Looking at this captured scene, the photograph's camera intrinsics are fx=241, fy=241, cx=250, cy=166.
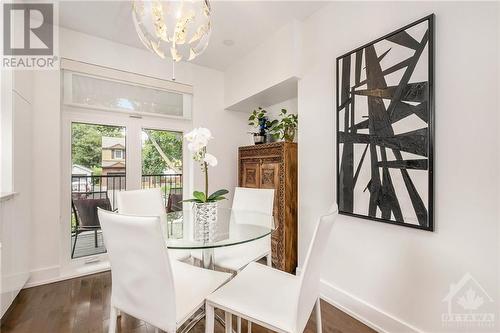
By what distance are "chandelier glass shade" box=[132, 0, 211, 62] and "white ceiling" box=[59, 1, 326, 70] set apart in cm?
72

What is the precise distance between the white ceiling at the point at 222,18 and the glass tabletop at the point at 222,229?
1.93 metres

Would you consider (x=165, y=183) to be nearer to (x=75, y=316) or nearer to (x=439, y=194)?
(x=75, y=316)

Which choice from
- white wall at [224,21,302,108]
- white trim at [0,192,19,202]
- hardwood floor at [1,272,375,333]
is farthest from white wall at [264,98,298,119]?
white trim at [0,192,19,202]

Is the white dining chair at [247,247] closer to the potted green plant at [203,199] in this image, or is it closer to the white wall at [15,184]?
the potted green plant at [203,199]

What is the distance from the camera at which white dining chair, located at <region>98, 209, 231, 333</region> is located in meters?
1.03

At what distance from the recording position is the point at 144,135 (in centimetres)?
314

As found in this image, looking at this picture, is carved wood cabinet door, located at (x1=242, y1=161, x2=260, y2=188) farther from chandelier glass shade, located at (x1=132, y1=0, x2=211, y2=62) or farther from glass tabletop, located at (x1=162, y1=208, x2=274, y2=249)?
chandelier glass shade, located at (x1=132, y1=0, x2=211, y2=62)

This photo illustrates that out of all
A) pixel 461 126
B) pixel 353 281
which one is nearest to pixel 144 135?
pixel 353 281

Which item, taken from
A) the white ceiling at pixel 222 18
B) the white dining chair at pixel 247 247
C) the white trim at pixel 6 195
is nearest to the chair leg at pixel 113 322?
the white dining chair at pixel 247 247

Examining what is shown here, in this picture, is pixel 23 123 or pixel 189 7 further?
pixel 23 123

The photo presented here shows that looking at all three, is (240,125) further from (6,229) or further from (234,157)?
(6,229)

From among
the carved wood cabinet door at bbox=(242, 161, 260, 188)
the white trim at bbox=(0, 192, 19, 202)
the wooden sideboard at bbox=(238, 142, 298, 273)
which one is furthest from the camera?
the carved wood cabinet door at bbox=(242, 161, 260, 188)

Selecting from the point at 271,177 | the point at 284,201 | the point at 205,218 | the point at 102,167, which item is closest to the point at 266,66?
the point at 271,177

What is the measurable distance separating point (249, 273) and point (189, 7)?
1.77m
